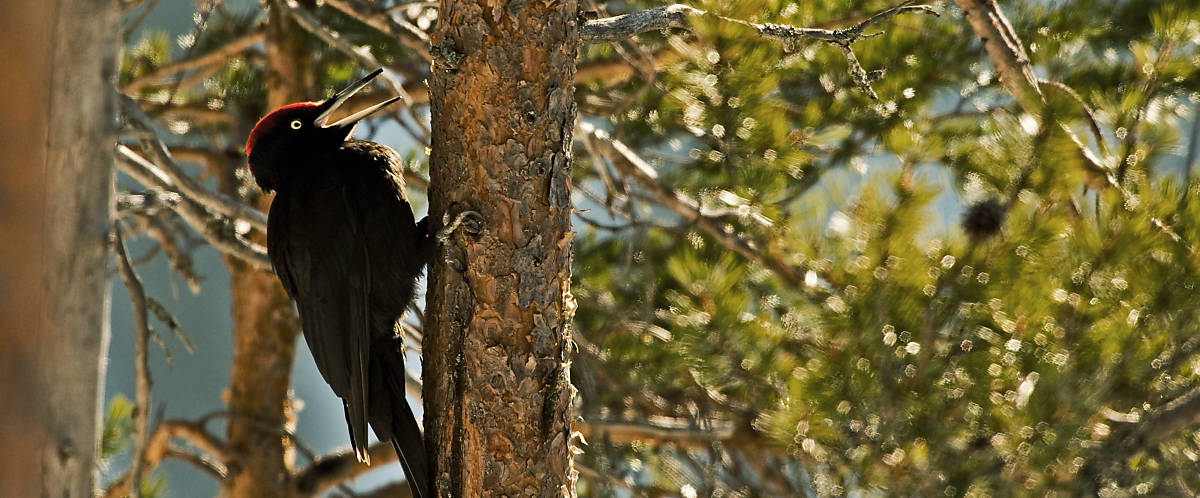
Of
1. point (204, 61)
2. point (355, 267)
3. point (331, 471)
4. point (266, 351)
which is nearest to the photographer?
point (355, 267)

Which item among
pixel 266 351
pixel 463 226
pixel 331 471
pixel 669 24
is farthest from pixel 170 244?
pixel 669 24

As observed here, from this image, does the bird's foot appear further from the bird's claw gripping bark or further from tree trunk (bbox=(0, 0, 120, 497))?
tree trunk (bbox=(0, 0, 120, 497))

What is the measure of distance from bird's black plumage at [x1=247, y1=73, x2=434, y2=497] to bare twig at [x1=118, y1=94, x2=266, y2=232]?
103 millimetres

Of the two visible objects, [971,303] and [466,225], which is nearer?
[466,225]

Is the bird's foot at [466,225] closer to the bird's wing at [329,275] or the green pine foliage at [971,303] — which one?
the bird's wing at [329,275]

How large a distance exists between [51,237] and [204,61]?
2.45m

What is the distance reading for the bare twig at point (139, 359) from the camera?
2314 mm

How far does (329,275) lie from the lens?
7.11 ft

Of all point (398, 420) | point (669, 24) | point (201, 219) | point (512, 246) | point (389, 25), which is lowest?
point (398, 420)

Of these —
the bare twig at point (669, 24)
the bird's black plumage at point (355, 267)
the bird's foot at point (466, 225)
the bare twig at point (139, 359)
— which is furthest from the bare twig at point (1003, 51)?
the bare twig at point (139, 359)

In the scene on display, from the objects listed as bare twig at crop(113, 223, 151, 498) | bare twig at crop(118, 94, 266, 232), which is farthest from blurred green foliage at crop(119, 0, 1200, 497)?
bare twig at crop(113, 223, 151, 498)

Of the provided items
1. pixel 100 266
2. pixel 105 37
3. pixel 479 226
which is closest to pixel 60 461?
pixel 100 266

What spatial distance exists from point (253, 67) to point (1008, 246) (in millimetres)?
3211

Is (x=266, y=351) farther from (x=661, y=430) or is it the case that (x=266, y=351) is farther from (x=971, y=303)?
(x=971, y=303)
